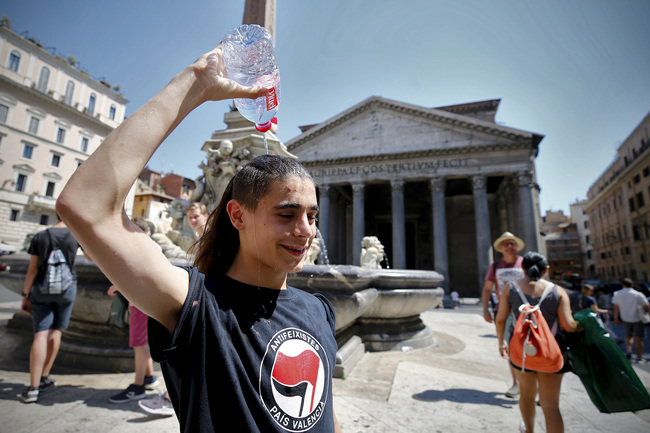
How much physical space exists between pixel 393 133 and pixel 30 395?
25.0 metres

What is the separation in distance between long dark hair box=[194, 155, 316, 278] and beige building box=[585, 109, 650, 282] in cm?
5156

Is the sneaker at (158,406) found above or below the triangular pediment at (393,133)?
below

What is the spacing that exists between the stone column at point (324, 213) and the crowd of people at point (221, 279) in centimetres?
2379

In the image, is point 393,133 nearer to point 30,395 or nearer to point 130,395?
point 130,395

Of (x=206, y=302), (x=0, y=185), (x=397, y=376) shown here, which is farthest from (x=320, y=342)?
(x=0, y=185)

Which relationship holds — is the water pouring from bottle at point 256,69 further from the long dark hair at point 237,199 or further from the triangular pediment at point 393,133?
the triangular pediment at point 393,133

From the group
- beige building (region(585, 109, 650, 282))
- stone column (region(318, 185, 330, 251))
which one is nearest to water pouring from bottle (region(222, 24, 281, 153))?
stone column (region(318, 185, 330, 251))

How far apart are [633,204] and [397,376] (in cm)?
5474

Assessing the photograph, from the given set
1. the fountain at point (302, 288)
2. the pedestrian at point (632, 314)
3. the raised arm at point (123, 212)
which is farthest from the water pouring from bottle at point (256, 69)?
the pedestrian at point (632, 314)

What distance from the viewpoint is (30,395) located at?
103 inches

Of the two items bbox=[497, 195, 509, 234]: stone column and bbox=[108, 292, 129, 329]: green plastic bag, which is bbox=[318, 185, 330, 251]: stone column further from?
Result: bbox=[108, 292, 129, 329]: green plastic bag

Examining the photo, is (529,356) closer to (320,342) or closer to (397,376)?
(397,376)

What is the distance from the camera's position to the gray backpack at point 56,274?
2.96 metres

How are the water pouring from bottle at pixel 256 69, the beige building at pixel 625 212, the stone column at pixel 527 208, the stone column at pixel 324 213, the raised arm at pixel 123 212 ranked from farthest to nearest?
the beige building at pixel 625 212, the stone column at pixel 324 213, the stone column at pixel 527 208, the water pouring from bottle at pixel 256 69, the raised arm at pixel 123 212
